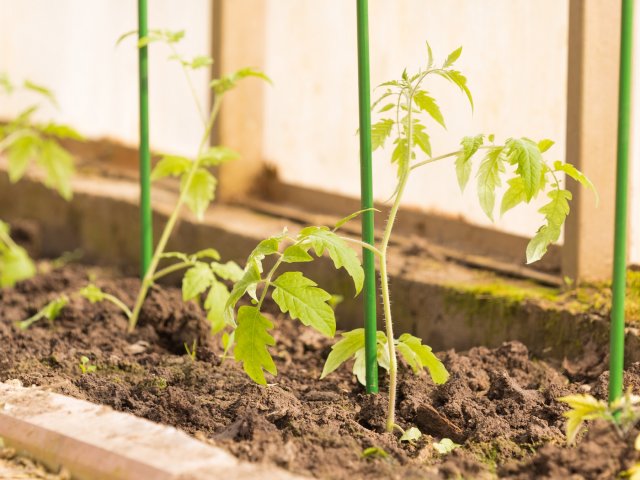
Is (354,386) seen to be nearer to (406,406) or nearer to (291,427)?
(406,406)

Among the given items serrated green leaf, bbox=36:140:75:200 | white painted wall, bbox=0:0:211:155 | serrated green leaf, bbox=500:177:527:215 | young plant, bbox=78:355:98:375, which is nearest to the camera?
serrated green leaf, bbox=500:177:527:215

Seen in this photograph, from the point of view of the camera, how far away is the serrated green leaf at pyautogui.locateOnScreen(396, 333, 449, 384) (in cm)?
264

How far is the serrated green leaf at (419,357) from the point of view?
8.68 feet

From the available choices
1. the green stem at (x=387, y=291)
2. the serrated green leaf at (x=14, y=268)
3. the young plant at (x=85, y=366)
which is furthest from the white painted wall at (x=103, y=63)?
the green stem at (x=387, y=291)

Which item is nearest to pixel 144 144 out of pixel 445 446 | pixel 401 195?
pixel 401 195

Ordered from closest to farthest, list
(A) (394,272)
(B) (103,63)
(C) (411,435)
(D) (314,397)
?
1. (C) (411,435)
2. (D) (314,397)
3. (A) (394,272)
4. (B) (103,63)

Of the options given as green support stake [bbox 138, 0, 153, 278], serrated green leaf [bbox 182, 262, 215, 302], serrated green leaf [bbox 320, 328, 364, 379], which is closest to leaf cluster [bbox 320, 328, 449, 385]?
serrated green leaf [bbox 320, 328, 364, 379]

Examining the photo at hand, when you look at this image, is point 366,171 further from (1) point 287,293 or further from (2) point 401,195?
(1) point 287,293

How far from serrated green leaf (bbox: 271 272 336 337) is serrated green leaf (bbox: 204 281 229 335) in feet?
2.16

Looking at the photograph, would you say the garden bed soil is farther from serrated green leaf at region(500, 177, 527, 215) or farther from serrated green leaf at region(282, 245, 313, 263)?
serrated green leaf at region(500, 177, 527, 215)

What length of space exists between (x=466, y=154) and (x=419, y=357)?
1.63ft

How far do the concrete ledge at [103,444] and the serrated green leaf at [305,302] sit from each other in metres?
0.35

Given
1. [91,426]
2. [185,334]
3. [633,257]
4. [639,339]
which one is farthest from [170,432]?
[633,257]

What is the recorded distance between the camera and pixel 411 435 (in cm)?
262
